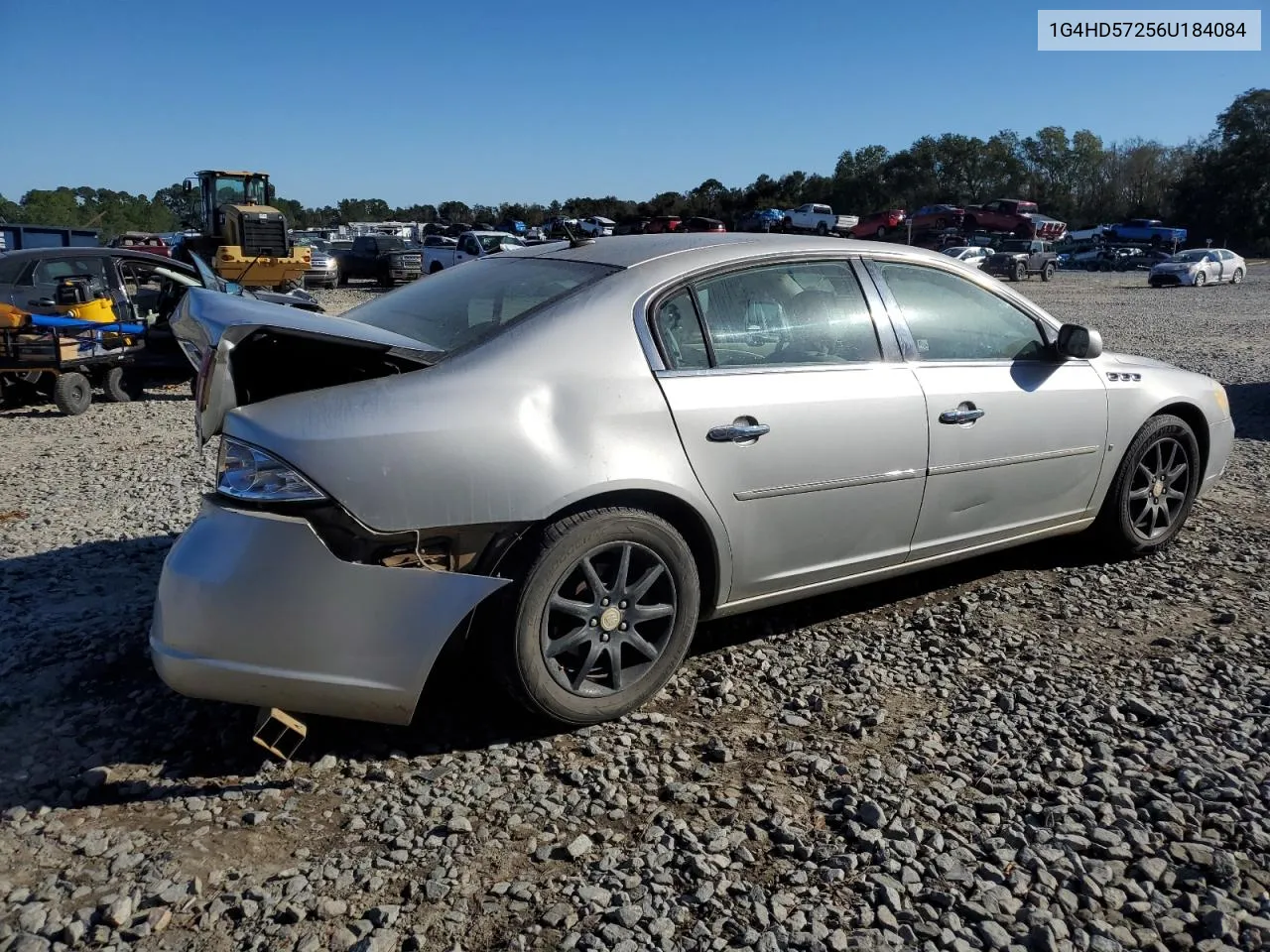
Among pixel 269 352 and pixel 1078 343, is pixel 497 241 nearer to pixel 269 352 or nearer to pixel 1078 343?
pixel 1078 343

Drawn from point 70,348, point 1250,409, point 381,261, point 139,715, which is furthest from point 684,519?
point 381,261

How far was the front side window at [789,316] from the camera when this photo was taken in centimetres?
358

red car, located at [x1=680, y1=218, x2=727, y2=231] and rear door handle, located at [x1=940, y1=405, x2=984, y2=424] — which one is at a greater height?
red car, located at [x1=680, y1=218, x2=727, y2=231]

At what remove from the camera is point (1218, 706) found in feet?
11.2

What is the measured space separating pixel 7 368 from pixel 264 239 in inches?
557

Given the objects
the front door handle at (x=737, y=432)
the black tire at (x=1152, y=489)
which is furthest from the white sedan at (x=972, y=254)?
the front door handle at (x=737, y=432)

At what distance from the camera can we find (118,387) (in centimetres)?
1056

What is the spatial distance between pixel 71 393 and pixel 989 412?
9099 millimetres

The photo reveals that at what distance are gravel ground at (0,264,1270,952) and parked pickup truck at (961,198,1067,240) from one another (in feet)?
168

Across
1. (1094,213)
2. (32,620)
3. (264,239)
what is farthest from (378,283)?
(1094,213)

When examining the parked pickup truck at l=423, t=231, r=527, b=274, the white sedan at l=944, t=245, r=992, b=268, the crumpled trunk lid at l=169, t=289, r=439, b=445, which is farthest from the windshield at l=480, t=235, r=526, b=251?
the crumpled trunk lid at l=169, t=289, r=439, b=445

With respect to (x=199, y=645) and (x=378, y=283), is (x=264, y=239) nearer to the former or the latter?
(x=378, y=283)

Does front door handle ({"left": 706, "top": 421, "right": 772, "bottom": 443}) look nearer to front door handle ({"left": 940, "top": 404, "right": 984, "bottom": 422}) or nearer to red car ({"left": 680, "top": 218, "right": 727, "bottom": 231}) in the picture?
front door handle ({"left": 940, "top": 404, "right": 984, "bottom": 422})

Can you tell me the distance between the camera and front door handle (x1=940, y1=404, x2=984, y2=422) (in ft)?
12.9
